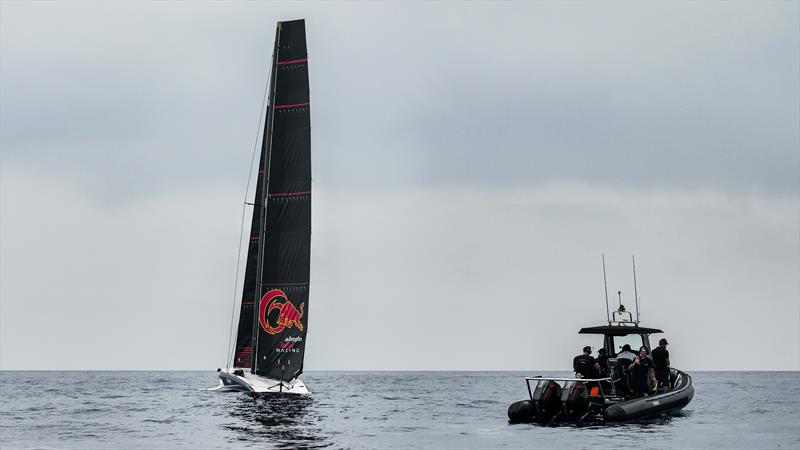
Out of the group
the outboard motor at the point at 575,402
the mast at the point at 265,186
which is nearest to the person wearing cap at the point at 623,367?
the outboard motor at the point at 575,402

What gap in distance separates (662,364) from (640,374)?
331 cm

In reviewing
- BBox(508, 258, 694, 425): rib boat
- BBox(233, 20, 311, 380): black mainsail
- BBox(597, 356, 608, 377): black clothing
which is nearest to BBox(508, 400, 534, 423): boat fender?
BBox(508, 258, 694, 425): rib boat

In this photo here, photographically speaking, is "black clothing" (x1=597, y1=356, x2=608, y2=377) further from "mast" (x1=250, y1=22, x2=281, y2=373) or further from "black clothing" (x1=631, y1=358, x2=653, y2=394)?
"mast" (x1=250, y1=22, x2=281, y2=373)

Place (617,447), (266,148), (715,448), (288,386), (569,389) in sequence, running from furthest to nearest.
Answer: (266,148) → (288,386) → (569,389) → (715,448) → (617,447)

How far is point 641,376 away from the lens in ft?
113

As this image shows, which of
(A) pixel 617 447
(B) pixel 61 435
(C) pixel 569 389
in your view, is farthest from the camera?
(B) pixel 61 435

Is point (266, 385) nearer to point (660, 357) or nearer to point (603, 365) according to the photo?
point (603, 365)

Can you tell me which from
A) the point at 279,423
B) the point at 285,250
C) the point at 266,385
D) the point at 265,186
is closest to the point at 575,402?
the point at 279,423

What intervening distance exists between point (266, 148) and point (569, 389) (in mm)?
22144

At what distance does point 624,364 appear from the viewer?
118ft

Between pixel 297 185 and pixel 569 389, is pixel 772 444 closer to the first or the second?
pixel 569 389

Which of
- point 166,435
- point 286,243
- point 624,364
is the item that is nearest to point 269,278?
point 286,243

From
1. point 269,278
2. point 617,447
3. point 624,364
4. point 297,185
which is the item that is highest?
point 297,185

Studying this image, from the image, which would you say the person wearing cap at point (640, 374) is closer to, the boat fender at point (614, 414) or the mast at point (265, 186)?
the boat fender at point (614, 414)
